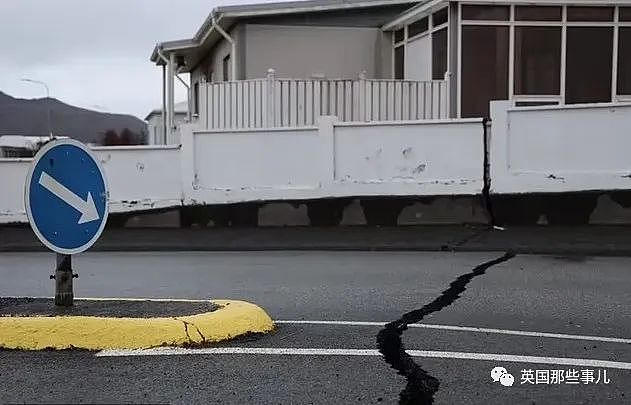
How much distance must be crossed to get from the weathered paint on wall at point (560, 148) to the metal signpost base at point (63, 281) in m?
9.50

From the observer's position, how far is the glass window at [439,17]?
1782 centimetres

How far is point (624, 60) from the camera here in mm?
17859

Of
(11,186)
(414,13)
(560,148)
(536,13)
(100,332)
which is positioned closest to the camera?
(100,332)

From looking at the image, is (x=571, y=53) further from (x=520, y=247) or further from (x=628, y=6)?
(x=520, y=247)

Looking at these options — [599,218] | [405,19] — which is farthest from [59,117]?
[599,218]

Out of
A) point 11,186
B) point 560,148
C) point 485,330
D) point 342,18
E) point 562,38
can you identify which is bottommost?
point 485,330

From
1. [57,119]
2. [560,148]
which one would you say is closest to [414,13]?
[560,148]

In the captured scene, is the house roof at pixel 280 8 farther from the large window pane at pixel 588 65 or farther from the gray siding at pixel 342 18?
the large window pane at pixel 588 65

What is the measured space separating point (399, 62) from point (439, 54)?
2.30 meters

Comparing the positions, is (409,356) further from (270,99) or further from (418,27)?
(418,27)

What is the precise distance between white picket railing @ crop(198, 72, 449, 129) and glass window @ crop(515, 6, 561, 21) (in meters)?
2.24

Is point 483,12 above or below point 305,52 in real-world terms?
above

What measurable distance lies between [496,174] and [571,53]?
5.28m

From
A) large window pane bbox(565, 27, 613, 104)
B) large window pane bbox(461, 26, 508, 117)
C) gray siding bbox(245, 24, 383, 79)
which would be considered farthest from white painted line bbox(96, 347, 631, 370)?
gray siding bbox(245, 24, 383, 79)
